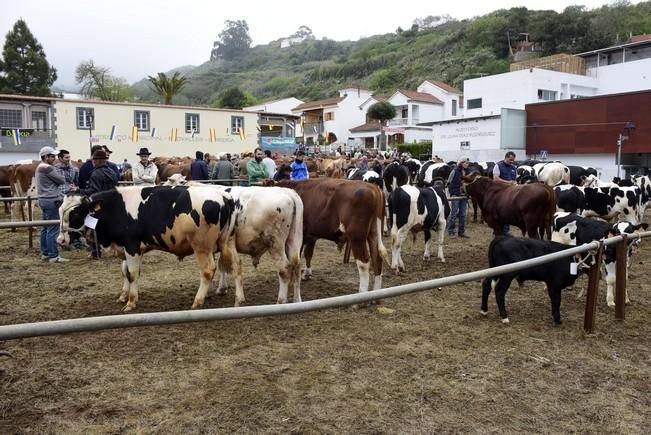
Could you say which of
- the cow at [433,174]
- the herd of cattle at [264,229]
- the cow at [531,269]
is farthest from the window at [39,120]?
the cow at [531,269]

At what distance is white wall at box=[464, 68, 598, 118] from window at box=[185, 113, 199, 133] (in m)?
22.3

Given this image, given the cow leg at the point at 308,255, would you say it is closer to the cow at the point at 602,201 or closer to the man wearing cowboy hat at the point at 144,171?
the man wearing cowboy hat at the point at 144,171

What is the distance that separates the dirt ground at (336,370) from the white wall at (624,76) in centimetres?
4304

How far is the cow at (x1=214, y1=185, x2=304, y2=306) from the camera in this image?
6406 millimetres

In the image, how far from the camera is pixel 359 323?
6000mm

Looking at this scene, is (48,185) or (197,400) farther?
(48,185)

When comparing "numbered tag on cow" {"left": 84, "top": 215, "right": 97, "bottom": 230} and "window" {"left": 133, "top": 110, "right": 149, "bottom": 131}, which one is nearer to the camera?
"numbered tag on cow" {"left": 84, "top": 215, "right": 97, "bottom": 230}

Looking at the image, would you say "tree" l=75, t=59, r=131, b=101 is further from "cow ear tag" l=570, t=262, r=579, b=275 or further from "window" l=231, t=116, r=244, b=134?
"cow ear tag" l=570, t=262, r=579, b=275

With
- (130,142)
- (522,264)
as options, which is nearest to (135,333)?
(522,264)

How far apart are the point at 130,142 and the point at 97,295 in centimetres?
3149

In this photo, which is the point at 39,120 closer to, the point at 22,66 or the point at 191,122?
the point at 191,122

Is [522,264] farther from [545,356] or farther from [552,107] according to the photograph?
[552,107]

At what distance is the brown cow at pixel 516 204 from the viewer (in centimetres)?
921

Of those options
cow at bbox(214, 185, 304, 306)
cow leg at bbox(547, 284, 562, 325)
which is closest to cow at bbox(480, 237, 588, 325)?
cow leg at bbox(547, 284, 562, 325)
